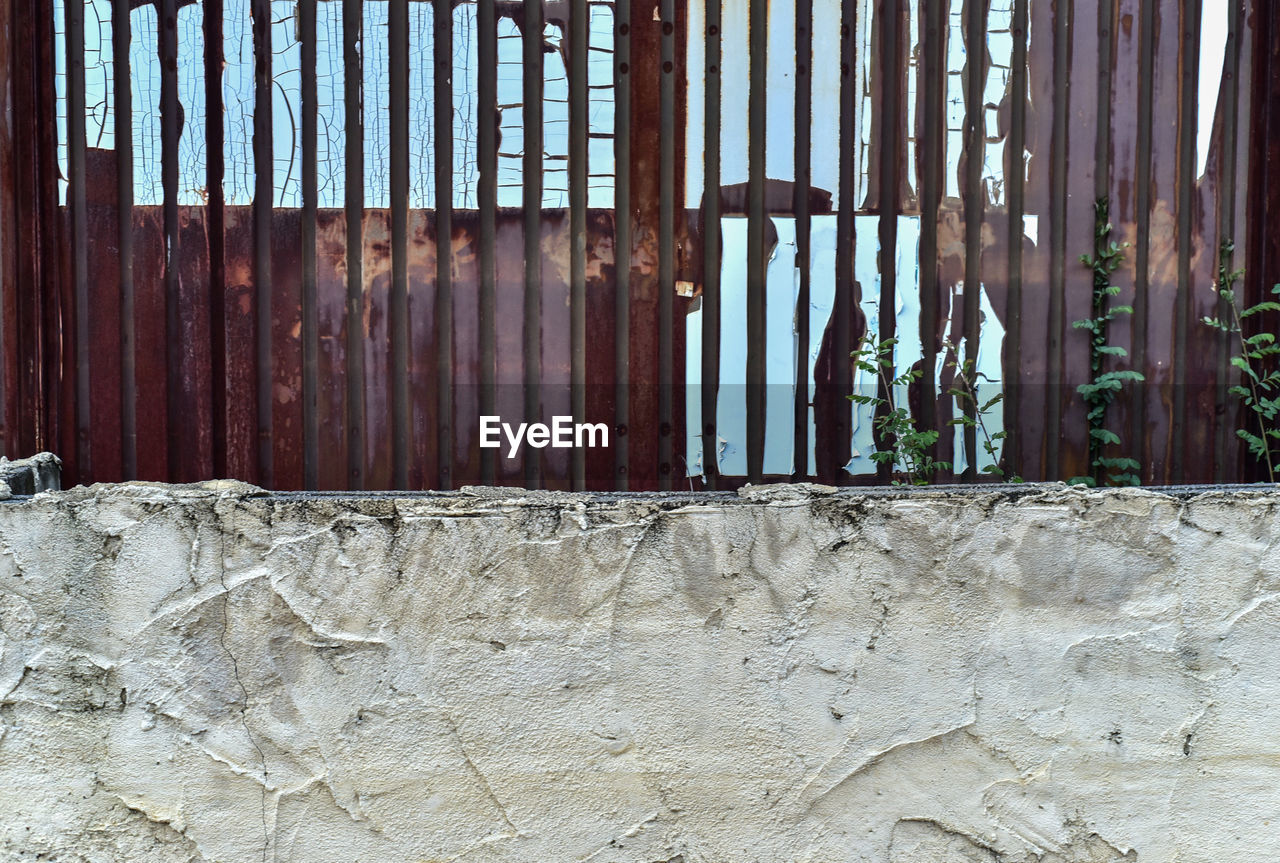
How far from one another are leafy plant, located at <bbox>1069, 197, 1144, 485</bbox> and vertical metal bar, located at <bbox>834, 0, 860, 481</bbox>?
0.84 m

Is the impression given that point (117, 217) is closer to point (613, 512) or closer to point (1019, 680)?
point (613, 512)

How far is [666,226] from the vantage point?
3020 mm

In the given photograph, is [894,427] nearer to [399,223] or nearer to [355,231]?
[399,223]

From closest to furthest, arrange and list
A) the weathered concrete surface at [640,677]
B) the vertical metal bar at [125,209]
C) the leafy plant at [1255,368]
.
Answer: the weathered concrete surface at [640,677] → the vertical metal bar at [125,209] → the leafy plant at [1255,368]

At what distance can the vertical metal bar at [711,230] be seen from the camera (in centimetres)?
301

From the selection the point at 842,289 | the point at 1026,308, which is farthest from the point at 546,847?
the point at 1026,308

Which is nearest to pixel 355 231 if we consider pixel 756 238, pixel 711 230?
pixel 711 230

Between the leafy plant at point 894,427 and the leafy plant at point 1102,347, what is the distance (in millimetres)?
562

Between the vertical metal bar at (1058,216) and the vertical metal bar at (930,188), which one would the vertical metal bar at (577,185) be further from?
the vertical metal bar at (1058,216)

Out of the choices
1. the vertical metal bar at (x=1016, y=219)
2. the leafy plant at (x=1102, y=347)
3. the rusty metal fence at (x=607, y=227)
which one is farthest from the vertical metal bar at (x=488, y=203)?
the leafy plant at (x=1102, y=347)

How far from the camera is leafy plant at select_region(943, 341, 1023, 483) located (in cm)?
306

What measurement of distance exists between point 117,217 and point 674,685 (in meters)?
2.54

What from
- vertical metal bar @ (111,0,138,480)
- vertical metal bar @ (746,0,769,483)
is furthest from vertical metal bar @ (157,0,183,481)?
vertical metal bar @ (746,0,769,483)

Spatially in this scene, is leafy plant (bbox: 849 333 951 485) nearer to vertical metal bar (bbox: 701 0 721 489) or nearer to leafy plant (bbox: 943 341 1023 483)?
leafy plant (bbox: 943 341 1023 483)
